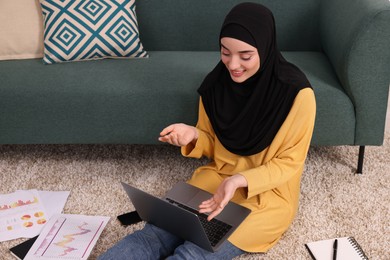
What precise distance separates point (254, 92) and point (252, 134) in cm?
13

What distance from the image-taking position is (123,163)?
2.17 m

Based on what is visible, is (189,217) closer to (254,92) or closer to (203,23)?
(254,92)

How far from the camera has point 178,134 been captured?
1.57m

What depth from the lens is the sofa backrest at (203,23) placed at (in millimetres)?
2240

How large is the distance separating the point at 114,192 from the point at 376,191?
3.31 feet

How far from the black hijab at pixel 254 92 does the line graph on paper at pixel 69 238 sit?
22.2 inches

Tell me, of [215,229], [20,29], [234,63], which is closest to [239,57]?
[234,63]

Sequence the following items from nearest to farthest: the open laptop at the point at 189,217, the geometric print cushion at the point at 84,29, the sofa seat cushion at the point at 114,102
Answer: the open laptop at the point at 189,217
the sofa seat cushion at the point at 114,102
the geometric print cushion at the point at 84,29

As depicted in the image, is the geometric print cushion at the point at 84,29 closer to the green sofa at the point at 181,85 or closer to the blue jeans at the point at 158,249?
the green sofa at the point at 181,85

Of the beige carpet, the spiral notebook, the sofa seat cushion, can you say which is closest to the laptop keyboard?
the beige carpet

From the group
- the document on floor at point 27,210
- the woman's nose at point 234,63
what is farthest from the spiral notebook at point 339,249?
the document on floor at point 27,210

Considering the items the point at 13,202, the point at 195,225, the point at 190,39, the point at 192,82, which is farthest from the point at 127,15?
the point at 195,225

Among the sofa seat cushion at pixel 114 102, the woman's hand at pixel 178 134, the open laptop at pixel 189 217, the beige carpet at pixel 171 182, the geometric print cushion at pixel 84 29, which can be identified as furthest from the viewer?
the geometric print cushion at pixel 84 29

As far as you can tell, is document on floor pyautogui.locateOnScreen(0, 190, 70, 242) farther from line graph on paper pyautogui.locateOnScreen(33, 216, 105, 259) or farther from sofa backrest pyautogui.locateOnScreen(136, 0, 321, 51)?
sofa backrest pyautogui.locateOnScreen(136, 0, 321, 51)
